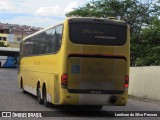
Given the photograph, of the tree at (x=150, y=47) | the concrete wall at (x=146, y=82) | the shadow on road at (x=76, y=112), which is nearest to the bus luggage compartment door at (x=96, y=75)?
the shadow on road at (x=76, y=112)

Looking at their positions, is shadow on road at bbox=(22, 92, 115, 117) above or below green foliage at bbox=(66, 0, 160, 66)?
below

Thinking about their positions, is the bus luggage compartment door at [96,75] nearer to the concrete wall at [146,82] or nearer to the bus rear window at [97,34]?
the bus rear window at [97,34]

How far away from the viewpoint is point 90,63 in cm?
1533

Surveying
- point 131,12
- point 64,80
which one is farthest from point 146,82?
point 131,12

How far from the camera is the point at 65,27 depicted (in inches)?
610

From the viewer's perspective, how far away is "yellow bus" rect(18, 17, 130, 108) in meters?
15.2

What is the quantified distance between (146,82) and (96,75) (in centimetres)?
1101

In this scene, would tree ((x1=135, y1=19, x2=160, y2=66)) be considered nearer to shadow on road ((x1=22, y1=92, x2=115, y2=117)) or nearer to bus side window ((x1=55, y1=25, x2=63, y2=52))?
shadow on road ((x1=22, y1=92, x2=115, y2=117))

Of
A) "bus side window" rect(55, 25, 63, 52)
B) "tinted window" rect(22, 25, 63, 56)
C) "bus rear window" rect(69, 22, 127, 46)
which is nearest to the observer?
"bus rear window" rect(69, 22, 127, 46)

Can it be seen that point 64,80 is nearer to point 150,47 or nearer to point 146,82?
point 146,82

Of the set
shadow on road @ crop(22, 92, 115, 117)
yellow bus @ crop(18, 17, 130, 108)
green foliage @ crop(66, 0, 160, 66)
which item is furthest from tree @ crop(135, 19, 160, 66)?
yellow bus @ crop(18, 17, 130, 108)

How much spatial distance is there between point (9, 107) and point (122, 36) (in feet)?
16.3

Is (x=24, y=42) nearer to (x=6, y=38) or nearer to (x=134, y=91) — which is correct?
(x=134, y=91)

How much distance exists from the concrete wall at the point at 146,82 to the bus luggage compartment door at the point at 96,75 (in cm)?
917
